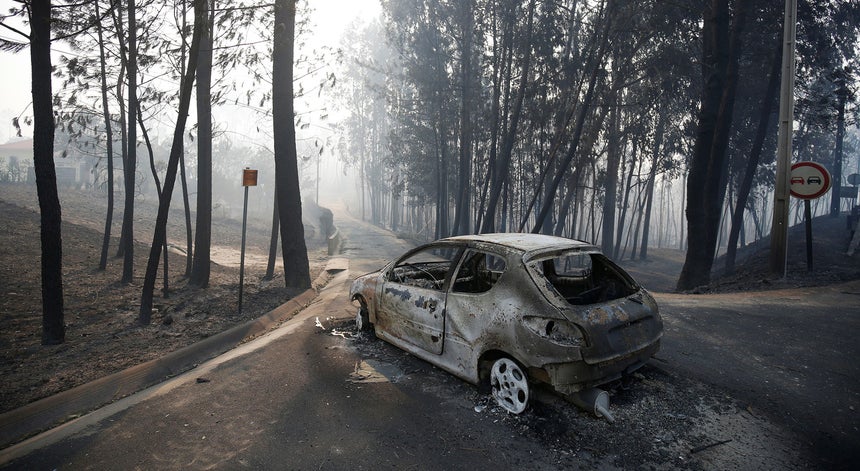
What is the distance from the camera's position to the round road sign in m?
8.46

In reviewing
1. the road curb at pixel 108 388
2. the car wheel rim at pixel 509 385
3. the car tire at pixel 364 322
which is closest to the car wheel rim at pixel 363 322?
the car tire at pixel 364 322

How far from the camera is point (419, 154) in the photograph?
2734 centimetres

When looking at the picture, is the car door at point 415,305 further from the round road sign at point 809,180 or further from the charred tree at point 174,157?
the round road sign at point 809,180

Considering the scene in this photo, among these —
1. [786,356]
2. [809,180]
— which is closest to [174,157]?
[786,356]

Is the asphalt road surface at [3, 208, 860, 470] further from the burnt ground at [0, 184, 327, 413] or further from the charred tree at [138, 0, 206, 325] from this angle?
the charred tree at [138, 0, 206, 325]

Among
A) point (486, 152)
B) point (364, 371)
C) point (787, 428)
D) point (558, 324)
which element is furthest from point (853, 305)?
point (486, 152)

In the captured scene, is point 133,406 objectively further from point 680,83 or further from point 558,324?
point 680,83

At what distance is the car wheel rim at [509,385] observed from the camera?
3652 millimetres

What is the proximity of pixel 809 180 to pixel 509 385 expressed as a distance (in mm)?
8407

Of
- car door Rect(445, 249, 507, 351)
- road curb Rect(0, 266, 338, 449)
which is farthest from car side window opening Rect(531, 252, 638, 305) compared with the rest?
road curb Rect(0, 266, 338, 449)

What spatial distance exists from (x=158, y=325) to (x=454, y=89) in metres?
17.2

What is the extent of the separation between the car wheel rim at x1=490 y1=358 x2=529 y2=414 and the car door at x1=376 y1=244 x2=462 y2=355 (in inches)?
26.6

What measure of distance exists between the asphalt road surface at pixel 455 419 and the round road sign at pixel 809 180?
4219 millimetres

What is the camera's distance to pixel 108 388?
5.04m
